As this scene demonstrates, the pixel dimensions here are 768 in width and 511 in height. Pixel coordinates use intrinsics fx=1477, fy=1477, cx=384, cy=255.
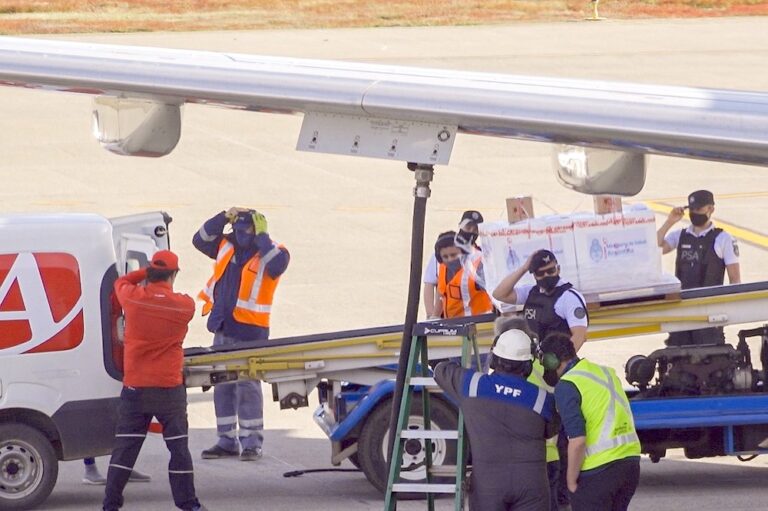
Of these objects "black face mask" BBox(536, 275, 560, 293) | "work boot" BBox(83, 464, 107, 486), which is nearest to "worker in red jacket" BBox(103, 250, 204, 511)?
"work boot" BBox(83, 464, 107, 486)

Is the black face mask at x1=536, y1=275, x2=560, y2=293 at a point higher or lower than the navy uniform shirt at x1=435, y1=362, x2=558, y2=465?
higher

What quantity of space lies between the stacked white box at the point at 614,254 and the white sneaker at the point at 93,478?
13.5ft

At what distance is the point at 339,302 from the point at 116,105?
9655 mm

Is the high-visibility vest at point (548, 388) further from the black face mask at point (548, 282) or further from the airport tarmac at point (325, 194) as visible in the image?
the airport tarmac at point (325, 194)

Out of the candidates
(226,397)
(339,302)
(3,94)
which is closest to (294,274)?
(339,302)

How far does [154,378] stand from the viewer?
1042 centimetres

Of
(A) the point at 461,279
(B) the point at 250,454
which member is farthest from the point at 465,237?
(B) the point at 250,454

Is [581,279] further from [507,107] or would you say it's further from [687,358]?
[507,107]

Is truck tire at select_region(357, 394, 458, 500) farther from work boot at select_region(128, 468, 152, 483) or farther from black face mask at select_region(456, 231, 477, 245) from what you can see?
work boot at select_region(128, 468, 152, 483)

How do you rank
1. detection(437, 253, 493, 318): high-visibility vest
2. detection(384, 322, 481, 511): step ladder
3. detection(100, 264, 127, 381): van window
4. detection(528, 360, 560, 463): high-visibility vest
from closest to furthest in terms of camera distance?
detection(384, 322, 481, 511): step ladder → detection(528, 360, 560, 463): high-visibility vest → detection(100, 264, 127, 381): van window → detection(437, 253, 493, 318): high-visibility vest

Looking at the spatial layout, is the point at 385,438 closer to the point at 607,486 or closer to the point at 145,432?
the point at 145,432

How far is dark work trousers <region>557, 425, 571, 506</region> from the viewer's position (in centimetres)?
967

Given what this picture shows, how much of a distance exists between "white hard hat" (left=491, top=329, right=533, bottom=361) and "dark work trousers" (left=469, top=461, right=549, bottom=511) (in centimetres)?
60

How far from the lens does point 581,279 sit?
11242mm
